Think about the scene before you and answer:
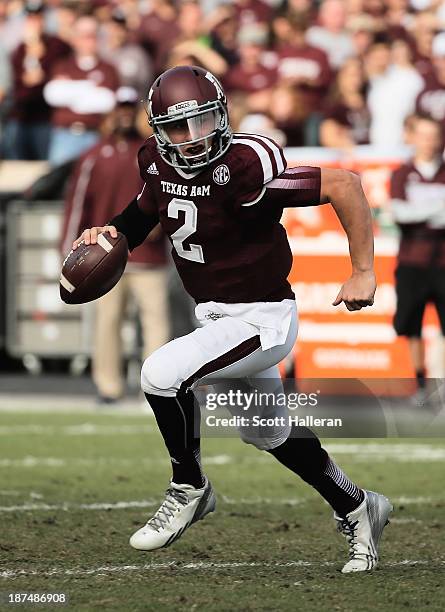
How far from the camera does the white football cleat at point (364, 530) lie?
4617 mm

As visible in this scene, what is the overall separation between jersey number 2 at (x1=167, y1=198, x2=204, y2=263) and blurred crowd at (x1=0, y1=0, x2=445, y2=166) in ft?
18.7

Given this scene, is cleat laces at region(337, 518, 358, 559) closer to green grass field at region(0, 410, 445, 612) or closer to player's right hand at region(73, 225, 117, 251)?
green grass field at region(0, 410, 445, 612)

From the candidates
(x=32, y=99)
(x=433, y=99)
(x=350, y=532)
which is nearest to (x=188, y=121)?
(x=350, y=532)

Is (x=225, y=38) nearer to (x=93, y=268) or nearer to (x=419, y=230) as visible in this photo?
(x=419, y=230)

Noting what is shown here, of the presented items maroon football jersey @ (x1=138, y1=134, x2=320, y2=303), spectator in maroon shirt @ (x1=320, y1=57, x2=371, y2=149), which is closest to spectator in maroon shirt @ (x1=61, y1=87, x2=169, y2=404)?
spectator in maroon shirt @ (x1=320, y1=57, x2=371, y2=149)

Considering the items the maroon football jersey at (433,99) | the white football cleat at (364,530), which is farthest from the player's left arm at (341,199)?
the maroon football jersey at (433,99)

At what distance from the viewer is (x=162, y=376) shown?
446cm

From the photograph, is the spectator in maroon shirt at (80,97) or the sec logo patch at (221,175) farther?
the spectator in maroon shirt at (80,97)

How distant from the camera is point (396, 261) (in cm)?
922

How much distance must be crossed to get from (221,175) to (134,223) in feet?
1.64

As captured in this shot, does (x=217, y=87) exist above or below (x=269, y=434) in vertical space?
above

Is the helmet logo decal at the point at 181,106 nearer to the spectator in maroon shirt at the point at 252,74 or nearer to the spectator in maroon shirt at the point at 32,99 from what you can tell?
the spectator in maroon shirt at the point at 252,74

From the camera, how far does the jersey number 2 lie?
15.0 feet

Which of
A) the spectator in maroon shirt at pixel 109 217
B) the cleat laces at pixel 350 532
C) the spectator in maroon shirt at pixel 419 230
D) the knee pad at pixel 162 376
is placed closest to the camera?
the knee pad at pixel 162 376
